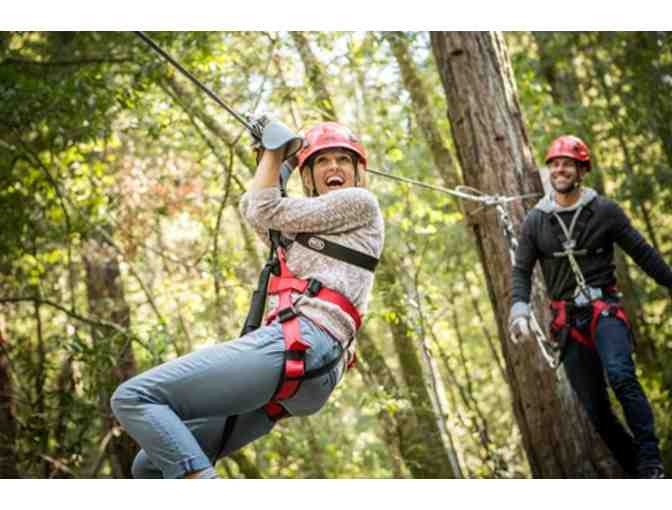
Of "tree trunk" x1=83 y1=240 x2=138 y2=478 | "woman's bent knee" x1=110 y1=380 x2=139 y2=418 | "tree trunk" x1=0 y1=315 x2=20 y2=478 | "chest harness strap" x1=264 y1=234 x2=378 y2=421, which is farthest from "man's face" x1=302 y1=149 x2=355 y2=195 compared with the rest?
"tree trunk" x1=0 y1=315 x2=20 y2=478

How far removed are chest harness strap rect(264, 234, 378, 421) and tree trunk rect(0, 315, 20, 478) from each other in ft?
15.4

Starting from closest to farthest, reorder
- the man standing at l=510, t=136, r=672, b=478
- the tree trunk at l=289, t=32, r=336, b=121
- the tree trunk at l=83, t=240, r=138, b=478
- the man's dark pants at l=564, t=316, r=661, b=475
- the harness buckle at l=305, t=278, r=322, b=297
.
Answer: the harness buckle at l=305, t=278, r=322, b=297 < the man's dark pants at l=564, t=316, r=661, b=475 < the man standing at l=510, t=136, r=672, b=478 < the tree trunk at l=83, t=240, r=138, b=478 < the tree trunk at l=289, t=32, r=336, b=121

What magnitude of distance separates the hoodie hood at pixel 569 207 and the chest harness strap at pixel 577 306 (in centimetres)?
3

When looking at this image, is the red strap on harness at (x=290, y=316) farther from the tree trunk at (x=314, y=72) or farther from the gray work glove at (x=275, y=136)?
the tree trunk at (x=314, y=72)

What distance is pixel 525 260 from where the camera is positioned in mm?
4207

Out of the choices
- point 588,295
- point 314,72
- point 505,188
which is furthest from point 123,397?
point 314,72

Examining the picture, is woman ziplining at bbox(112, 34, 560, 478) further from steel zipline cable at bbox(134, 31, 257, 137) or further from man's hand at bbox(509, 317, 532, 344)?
man's hand at bbox(509, 317, 532, 344)

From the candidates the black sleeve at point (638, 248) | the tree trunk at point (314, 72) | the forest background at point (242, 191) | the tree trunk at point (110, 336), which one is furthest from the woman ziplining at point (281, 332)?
the tree trunk at point (314, 72)

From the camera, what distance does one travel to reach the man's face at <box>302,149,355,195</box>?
2.80 metres

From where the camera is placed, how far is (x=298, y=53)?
7395mm

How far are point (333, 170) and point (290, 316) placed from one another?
2.08ft
